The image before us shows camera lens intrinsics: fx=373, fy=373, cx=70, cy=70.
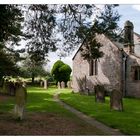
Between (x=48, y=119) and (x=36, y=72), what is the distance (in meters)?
18.5

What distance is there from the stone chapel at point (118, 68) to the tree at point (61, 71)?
95.5 inches

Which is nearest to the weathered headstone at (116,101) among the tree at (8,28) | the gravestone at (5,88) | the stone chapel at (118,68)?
the tree at (8,28)

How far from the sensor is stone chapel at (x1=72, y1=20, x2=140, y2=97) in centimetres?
3241

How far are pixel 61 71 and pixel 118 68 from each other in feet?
23.9

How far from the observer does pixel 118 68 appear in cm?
3331

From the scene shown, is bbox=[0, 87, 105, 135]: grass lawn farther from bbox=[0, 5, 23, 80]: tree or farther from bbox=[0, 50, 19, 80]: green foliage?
bbox=[0, 50, 19, 80]: green foliage

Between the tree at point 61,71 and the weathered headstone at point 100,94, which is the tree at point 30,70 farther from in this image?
the weathered headstone at point 100,94

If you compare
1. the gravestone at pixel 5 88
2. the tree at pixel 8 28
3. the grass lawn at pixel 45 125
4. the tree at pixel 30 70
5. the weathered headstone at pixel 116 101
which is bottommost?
the grass lawn at pixel 45 125

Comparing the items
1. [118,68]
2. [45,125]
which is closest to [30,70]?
[118,68]

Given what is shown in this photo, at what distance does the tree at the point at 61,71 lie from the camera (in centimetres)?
3703

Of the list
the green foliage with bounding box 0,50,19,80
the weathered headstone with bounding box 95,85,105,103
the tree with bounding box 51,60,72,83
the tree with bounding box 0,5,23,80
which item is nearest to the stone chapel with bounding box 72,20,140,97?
the tree with bounding box 51,60,72,83

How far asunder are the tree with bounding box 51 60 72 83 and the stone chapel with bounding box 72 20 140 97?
95.5 inches
